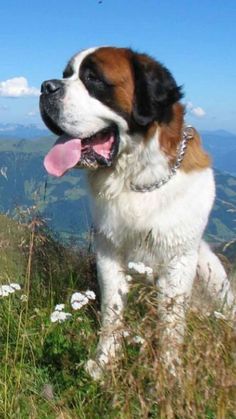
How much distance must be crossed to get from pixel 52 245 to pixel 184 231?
142cm

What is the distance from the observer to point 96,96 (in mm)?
3320

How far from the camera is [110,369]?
2400 mm

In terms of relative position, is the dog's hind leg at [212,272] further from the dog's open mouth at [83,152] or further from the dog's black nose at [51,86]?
the dog's black nose at [51,86]

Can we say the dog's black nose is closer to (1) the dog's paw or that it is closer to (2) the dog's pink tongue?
(2) the dog's pink tongue

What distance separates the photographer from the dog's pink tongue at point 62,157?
3398mm

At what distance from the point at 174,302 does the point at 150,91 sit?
5.12ft

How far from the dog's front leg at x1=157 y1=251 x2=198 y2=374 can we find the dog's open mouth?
0.75 meters

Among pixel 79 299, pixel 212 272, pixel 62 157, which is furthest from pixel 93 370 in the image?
pixel 212 272

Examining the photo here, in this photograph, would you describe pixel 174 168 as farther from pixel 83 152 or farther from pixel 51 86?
pixel 51 86

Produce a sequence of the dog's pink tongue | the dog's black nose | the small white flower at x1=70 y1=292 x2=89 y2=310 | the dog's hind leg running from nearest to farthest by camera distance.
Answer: the small white flower at x1=70 y1=292 x2=89 y2=310, the dog's black nose, the dog's pink tongue, the dog's hind leg

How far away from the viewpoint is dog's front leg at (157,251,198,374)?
7.26ft

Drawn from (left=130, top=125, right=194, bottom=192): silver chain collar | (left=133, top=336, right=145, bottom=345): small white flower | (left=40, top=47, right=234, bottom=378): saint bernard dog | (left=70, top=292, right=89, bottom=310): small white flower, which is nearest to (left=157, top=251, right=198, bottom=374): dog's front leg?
(left=40, top=47, right=234, bottom=378): saint bernard dog

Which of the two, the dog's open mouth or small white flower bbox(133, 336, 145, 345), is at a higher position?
the dog's open mouth

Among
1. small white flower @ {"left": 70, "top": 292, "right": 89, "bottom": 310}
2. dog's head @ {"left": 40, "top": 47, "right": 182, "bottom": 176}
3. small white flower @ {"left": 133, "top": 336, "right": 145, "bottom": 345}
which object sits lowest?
small white flower @ {"left": 70, "top": 292, "right": 89, "bottom": 310}
